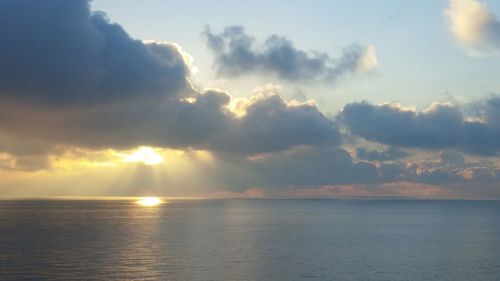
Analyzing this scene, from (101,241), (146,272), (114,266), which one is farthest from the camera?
(101,241)

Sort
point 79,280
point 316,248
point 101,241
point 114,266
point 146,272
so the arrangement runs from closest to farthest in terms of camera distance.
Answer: point 79,280 < point 146,272 < point 114,266 < point 316,248 < point 101,241

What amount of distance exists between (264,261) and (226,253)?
44.3ft

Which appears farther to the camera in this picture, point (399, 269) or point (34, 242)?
point (34, 242)

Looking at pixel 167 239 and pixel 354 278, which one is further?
pixel 167 239

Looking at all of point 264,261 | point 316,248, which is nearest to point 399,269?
point 264,261

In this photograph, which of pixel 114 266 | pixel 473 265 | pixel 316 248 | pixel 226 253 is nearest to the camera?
pixel 114 266

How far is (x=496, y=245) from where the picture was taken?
468 ft

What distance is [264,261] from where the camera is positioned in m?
106

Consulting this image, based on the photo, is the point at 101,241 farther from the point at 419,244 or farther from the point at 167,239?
the point at 419,244

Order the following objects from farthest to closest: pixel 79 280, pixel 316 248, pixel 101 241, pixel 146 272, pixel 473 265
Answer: pixel 101 241
pixel 316 248
pixel 473 265
pixel 146 272
pixel 79 280

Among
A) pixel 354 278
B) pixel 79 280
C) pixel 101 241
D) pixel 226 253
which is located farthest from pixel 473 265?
pixel 101 241

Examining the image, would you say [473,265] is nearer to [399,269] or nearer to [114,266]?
[399,269]

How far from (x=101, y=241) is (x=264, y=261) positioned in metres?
52.9

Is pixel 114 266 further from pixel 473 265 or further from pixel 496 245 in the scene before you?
pixel 496 245
